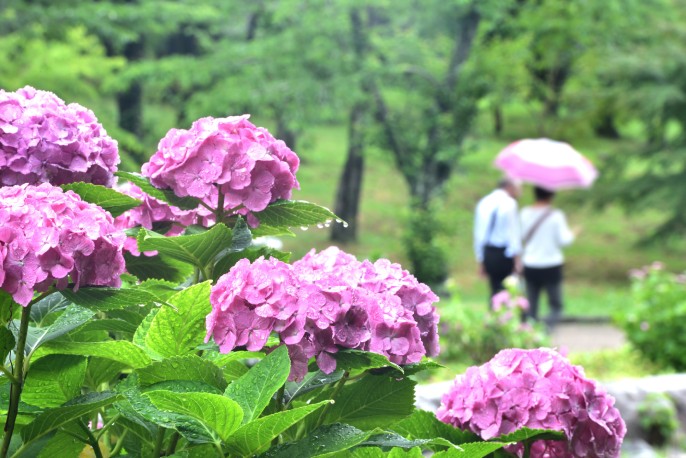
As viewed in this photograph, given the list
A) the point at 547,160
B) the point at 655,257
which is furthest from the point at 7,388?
the point at 655,257

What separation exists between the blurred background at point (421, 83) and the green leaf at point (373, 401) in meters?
13.0

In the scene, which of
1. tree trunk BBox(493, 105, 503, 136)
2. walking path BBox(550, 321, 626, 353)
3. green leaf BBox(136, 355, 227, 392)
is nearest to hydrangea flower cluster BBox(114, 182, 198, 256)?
green leaf BBox(136, 355, 227, 392)

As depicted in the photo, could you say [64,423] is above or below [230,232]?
below

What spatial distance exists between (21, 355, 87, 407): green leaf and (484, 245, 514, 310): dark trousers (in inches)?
330

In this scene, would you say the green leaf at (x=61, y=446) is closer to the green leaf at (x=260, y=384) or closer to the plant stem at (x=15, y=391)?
the plant stem at (x=15, y=391)

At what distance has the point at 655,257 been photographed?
25.4 metres

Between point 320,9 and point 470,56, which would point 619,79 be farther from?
point 320,9

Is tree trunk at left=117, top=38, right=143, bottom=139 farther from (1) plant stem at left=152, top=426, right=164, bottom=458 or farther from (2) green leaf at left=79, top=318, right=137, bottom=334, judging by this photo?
(1) plant stem at left=152, top=426, right=164, bottom=458

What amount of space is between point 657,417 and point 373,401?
546 centimetres

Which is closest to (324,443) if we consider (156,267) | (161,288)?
(161,288)

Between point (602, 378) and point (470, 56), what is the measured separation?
45.4 feet

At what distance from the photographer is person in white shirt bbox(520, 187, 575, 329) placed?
9.52 metres

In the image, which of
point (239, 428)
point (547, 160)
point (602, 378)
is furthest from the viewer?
point (547, 160)

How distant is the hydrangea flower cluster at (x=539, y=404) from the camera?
5.08 ft
